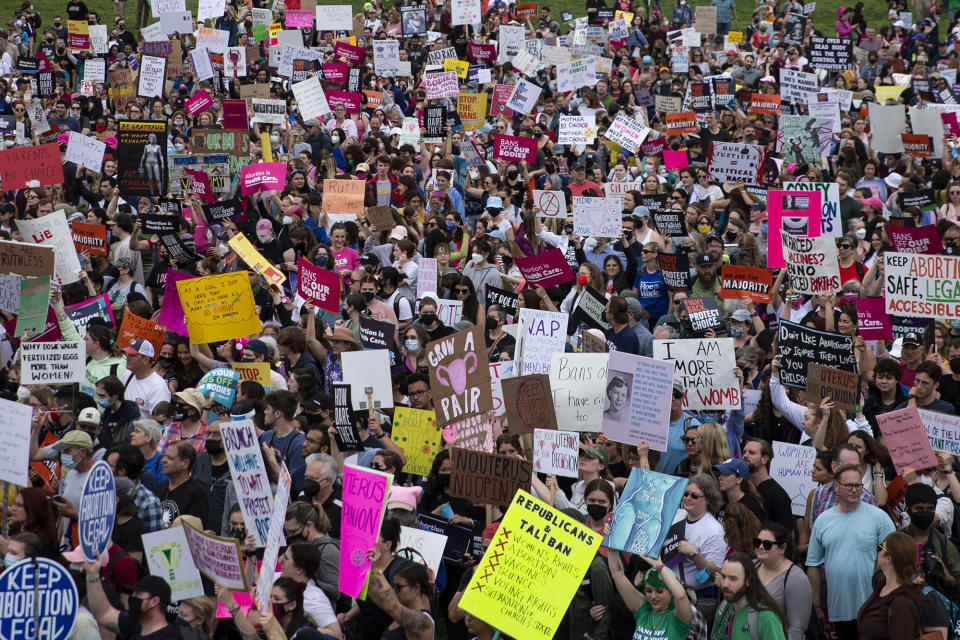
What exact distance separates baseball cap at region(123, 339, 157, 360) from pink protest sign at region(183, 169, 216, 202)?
6537 millimetres

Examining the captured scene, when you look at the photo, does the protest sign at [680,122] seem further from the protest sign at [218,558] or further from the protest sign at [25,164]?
the protest sign at [218,558]

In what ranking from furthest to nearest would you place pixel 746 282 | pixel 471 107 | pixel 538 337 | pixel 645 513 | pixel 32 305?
1. pixel 471 107
2. pixel 746 282
3. pixel 32 305
4. pixel 538 337
5. pixel 645 513

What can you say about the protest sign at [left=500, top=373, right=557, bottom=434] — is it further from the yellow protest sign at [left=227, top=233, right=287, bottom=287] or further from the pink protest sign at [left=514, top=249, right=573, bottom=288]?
the yellow protest sign at [left=227, top=233, right=287, bottom=287]

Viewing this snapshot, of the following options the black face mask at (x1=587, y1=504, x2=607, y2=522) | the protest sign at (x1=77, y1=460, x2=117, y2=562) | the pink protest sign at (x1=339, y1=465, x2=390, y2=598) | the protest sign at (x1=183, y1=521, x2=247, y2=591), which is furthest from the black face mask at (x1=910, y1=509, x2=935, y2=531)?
the protest sign at (x1=77, y1=460, x2=117, y2=562)

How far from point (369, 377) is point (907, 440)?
4.26 meters

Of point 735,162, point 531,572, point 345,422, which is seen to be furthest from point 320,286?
point 735,162

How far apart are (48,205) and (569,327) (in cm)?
742

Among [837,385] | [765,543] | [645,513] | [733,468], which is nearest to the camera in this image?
[765,543]

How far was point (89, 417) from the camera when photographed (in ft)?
31.6

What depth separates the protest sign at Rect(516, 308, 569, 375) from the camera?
11.0 metres

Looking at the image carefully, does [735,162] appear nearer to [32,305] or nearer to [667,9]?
[32,305]

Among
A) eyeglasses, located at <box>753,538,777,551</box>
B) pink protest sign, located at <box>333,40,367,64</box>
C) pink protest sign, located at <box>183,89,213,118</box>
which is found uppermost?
pink protest sign, located at <box>333,40,367,64</box>

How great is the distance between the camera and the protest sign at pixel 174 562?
7.16 meters

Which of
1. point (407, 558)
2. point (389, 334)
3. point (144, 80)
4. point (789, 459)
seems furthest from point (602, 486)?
point (144, 80)
